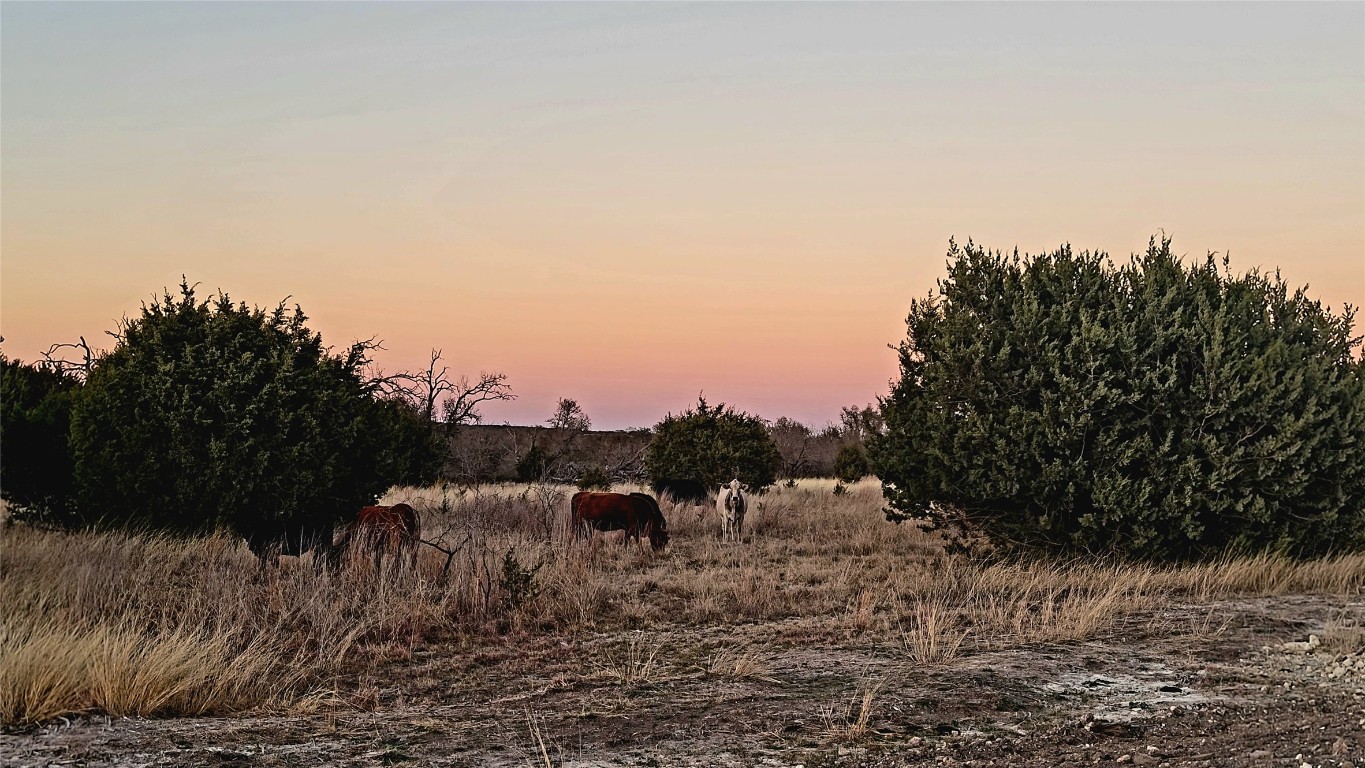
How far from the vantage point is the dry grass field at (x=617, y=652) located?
18.1 feet

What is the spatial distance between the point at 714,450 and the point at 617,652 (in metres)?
16.4

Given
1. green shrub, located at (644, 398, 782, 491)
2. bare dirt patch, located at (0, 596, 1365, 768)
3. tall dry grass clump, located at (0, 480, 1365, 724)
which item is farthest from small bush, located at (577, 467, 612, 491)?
bare dirt patch, located at (0, 596, 1365, 768)

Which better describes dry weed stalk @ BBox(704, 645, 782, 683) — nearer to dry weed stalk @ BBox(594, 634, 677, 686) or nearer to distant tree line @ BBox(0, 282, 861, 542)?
dry weed stalk @ BBox(594, 634, 677, 686)

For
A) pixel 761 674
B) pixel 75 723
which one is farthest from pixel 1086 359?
pixel 75 723

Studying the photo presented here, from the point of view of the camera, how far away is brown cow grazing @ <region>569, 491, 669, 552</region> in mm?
14453

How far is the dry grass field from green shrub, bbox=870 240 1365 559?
0.60 meters

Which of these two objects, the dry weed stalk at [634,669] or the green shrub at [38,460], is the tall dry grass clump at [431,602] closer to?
the green shrub at [38,460]

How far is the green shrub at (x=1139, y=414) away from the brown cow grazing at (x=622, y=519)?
375 centimetres

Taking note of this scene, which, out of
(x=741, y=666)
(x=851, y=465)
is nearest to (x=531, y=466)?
(x=851, y=465)

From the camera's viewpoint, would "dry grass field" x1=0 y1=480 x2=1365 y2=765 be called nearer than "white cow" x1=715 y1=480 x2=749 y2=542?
Yes

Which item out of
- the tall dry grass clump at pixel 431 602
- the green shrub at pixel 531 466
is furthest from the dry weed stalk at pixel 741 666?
the green shrub at pixel 531 466

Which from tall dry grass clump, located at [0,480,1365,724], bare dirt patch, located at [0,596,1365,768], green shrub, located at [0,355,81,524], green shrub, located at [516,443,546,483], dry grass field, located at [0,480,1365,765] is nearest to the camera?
bare dirt patch, located at [0,596,1365,768]

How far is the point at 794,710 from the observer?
20.0ft

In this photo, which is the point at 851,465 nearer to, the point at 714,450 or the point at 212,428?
the point at 714,450
